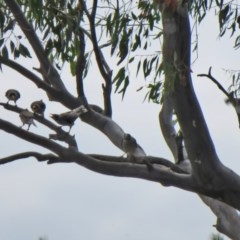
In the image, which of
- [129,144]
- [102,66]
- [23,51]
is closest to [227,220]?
[129,144]

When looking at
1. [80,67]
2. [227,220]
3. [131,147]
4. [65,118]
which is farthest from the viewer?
[227,220]

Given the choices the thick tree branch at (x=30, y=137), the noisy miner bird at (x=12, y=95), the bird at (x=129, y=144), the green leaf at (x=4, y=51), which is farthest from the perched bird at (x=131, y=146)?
the green leaf at (x=4, y=51)

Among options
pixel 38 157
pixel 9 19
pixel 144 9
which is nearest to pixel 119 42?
pixel 144 9

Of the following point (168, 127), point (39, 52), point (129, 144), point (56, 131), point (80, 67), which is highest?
point (39, 52)

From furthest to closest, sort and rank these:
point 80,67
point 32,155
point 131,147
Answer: point 131,147
point 80,67
point 32,155

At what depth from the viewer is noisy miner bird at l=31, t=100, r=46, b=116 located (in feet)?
16.1

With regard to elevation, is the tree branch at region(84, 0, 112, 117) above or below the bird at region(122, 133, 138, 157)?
above

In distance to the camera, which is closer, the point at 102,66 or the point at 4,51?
the point at 102,66

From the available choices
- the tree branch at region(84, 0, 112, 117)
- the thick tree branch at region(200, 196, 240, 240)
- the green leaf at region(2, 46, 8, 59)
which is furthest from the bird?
the green leaf at region(2, 46, 8, 59)

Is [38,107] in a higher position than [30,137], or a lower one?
higher

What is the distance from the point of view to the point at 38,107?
493 cm

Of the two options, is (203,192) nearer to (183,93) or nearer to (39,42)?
(183,93)

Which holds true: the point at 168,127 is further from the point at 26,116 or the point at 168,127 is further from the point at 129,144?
the point at 26,116

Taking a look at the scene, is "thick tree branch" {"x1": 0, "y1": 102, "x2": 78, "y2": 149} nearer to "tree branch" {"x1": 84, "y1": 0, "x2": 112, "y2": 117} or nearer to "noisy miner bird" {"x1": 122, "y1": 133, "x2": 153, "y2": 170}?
"noisy miner bird" {"x1": 122, "y1": 133, "x2": 153, "y2": 170}
